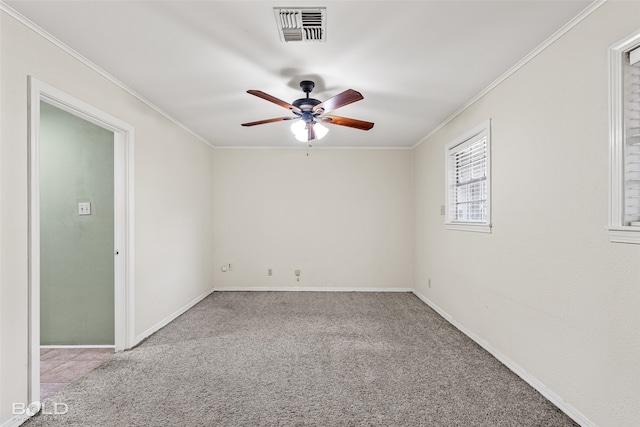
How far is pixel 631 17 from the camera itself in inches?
61.3

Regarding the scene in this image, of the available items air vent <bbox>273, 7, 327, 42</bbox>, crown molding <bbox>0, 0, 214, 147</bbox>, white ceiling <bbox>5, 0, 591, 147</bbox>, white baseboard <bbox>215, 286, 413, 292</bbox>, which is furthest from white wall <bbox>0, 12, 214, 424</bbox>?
air vent <bbox>273, 7, 327, 42</bbox>

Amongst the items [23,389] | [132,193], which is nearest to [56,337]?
[23,389]

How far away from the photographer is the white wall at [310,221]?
523 centimetres

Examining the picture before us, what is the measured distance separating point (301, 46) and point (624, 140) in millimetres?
1937

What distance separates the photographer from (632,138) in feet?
5.23

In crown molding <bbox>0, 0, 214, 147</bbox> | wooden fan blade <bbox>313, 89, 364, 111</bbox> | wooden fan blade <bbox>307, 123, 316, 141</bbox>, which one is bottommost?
wooden fan blade <bbox>307, 123, 316, 141</bbox>

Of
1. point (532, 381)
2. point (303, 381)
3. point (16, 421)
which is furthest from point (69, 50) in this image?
point (532, 381)

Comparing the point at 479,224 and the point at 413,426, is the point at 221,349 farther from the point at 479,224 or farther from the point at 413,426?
the point at 479,224

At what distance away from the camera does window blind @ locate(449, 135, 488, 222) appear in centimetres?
316

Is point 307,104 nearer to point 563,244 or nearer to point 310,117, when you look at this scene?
point 310,117

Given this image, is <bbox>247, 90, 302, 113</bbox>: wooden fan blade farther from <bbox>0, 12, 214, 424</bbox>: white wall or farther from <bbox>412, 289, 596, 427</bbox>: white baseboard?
<bbox>412, 289, 596, 427</bbox>: white baseboard

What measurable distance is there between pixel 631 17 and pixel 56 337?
4950 mm

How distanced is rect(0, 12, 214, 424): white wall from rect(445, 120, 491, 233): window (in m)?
3.37

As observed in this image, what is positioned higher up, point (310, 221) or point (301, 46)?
point (301, 46)
